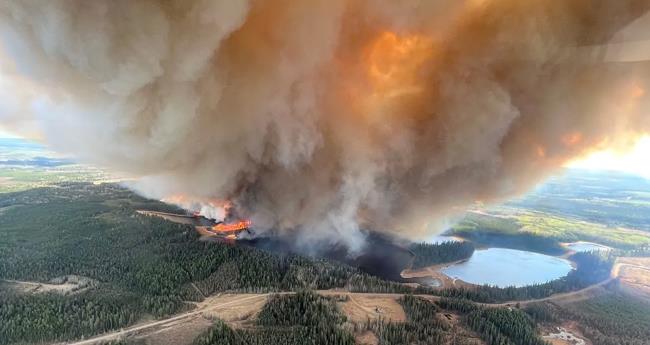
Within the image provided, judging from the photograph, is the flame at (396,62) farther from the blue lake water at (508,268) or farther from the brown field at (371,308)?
the blue lake water at (508,268)

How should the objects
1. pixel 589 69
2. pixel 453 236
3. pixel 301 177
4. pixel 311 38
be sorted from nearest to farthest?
pixel 589 69, pixel 311 38, pixel 301 177, pixel 453 236

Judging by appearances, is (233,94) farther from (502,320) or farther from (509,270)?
(509,270)

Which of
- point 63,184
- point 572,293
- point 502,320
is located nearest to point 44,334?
point 502,320

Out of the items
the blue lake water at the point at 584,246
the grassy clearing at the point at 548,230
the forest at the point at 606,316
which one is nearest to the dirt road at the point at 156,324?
the forest at the point at 606,316

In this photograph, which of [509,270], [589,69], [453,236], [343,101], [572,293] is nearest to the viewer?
[589,69]

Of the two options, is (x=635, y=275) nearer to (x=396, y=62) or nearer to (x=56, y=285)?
(x=396, y=62)
